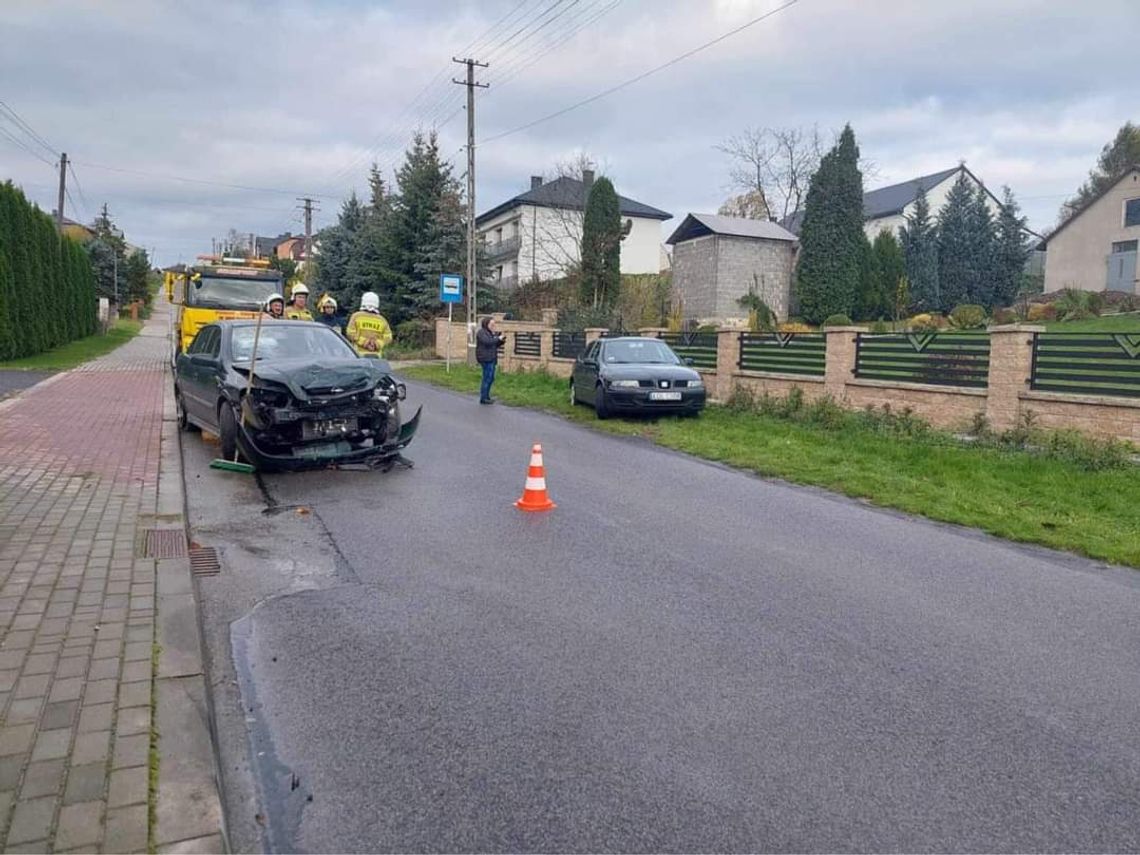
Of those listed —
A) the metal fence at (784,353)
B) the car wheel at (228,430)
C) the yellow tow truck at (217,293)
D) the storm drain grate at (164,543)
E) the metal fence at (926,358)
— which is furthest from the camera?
the yellow tow truck at (217,293)

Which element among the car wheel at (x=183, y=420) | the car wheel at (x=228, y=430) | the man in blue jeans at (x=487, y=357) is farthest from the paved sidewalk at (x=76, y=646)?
the man in blue jeans at (x=487, y=357)

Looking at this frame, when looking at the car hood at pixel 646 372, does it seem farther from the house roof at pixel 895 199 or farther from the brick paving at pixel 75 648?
the house roof at pixel 895 199

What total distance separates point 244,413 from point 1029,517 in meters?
7.64

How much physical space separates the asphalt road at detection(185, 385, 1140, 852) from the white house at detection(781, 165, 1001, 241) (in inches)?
2113

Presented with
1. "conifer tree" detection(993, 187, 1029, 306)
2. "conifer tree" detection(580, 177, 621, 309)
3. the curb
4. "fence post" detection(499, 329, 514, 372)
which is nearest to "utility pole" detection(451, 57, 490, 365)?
"fence post" detection(499, 329, 514, 372)

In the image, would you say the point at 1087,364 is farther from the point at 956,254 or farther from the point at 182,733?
the point at 956,254

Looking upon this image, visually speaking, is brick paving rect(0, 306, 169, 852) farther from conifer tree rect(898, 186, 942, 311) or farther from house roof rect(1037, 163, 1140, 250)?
house roof rect(1037, 163, 1140, 250)

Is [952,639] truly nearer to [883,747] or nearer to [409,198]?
[883,747]

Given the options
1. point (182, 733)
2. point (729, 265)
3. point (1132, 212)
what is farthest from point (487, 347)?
point (1132, 212)

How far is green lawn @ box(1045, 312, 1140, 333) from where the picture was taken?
28.0 m

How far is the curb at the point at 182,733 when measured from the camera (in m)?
2.66

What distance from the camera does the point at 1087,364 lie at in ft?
34.4

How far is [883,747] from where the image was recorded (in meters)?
3.37

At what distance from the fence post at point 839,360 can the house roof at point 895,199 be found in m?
44.6
